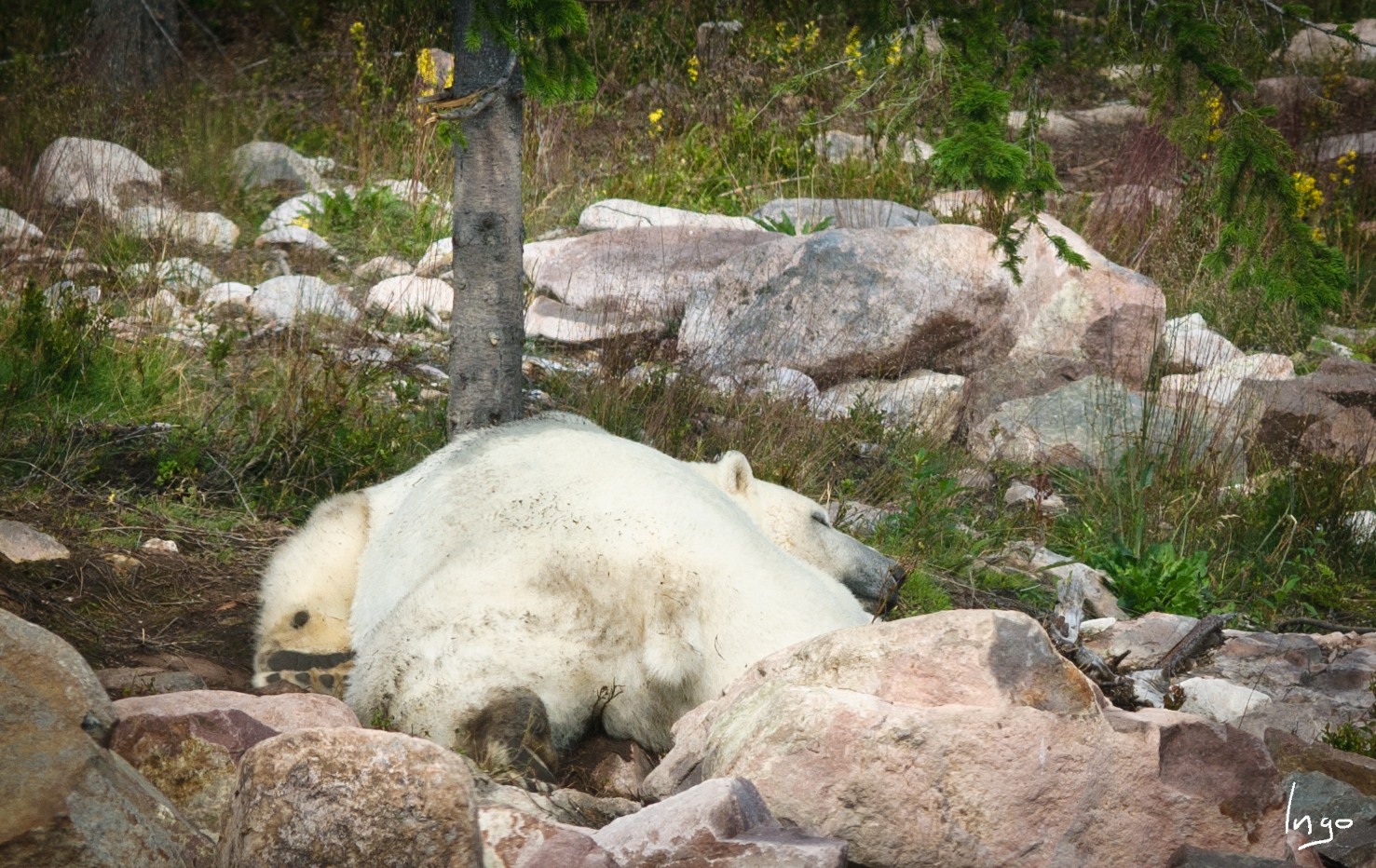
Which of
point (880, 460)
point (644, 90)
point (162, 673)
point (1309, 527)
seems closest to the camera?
point (162, 673)

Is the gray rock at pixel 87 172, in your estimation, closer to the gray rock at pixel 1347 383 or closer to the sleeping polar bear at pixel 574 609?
the sleeping polar bear at pixel 574 609

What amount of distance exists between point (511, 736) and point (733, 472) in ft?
4.17

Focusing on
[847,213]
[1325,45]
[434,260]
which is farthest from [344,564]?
[1325,45]

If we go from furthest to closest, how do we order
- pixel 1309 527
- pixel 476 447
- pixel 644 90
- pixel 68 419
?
pixel 644 90 < pixel 1309 527 < pixel 68 419 < pixel 476 447

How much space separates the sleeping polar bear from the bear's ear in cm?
39

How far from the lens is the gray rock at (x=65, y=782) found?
1.81 m

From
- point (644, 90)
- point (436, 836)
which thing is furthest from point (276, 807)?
point (644, 90)

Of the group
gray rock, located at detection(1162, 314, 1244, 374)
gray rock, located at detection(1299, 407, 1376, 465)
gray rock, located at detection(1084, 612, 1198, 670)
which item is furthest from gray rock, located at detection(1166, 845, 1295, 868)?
gray rock, located at detection(1162, 314, 1244, 374)

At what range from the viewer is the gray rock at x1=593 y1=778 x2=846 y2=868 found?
1928mm

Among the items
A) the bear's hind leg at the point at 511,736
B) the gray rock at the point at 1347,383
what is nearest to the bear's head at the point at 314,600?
the bear's hind leg at the point at 511,736

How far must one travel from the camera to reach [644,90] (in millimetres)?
11625

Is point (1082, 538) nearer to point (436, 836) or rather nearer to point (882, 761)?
point (882, 761)

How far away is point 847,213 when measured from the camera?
9.34 metres

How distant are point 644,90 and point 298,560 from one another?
354 inches
